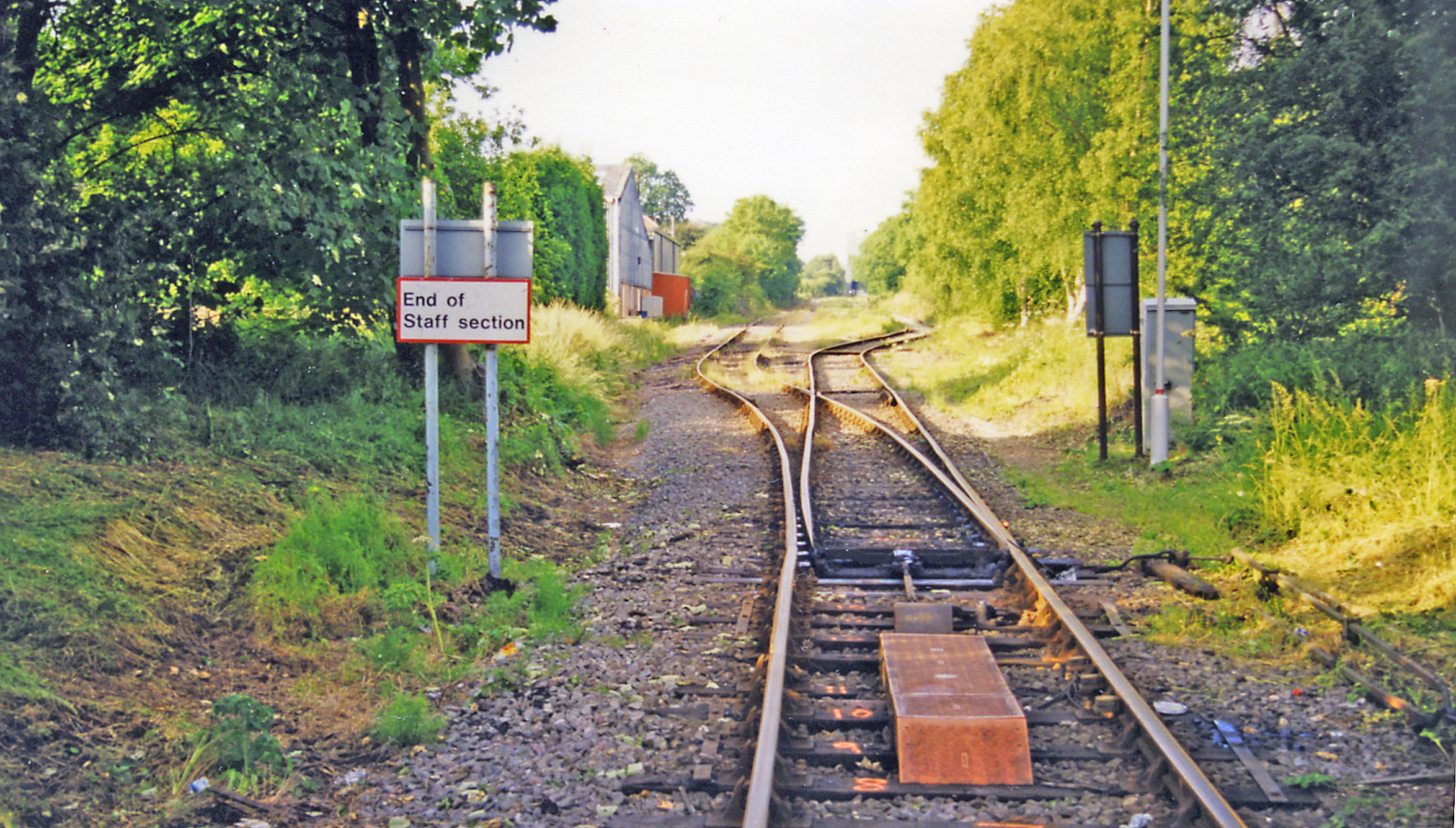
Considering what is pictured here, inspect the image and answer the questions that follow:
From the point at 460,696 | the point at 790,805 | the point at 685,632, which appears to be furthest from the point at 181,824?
the point at 685,632

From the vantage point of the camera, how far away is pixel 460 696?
4.97m

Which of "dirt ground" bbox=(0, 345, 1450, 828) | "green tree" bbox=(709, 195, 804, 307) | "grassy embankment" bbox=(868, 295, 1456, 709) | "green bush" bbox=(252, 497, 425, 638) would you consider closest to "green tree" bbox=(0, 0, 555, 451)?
"dirt ground" bbox=(0, 345, 1450, 828)

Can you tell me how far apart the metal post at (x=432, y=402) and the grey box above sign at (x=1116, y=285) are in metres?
6.90

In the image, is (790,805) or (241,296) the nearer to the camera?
(790,805)

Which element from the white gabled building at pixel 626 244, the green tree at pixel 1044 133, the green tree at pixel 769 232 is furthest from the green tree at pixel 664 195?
the green tree at pixel 1044 133

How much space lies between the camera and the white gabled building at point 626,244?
1962 inches

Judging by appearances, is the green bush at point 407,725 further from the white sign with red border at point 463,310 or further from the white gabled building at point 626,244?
the white gabled building at point 626,244

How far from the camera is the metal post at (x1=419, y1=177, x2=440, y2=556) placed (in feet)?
20.8

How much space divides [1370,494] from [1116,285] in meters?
4.16

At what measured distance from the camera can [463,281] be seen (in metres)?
6.36

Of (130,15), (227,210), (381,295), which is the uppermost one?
(130,15)

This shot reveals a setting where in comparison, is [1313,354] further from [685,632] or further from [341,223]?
[341,223]

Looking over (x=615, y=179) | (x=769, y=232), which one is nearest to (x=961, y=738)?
(x=615, y=179)

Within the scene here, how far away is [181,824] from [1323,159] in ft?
30.0
